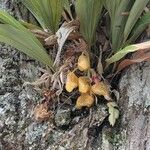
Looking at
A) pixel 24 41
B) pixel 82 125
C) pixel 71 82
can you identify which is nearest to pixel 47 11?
pixel 24 41

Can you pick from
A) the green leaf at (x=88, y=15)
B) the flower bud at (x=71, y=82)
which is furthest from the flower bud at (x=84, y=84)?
the green leaf at (x=88, y=15)

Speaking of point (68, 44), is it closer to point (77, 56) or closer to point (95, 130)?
point (77, 56)

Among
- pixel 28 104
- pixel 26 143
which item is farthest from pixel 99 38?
pixel 26 143

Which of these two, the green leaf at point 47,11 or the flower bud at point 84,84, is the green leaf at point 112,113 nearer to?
the flower bud at point 84,84

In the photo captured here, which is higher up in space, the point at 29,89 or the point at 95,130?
the point at 29,89

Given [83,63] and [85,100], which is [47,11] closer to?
[83,63]
